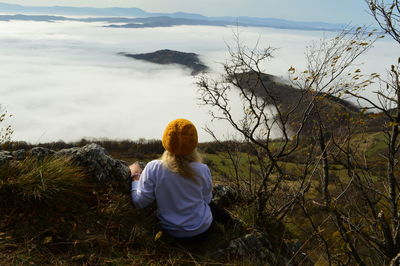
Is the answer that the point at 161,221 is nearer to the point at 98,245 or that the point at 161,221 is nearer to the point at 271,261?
the point at 98,245

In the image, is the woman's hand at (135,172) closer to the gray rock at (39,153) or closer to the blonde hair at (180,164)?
the blonde hair at (180,164)

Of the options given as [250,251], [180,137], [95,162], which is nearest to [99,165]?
[95,162]

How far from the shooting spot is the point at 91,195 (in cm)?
408

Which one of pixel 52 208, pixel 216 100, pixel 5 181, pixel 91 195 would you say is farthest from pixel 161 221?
pixel 216 100

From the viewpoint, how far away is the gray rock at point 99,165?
173 inches

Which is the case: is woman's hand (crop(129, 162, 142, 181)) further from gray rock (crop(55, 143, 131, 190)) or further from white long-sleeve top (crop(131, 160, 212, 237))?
white long-sleeve top (crop(131, 160, 212, 237))

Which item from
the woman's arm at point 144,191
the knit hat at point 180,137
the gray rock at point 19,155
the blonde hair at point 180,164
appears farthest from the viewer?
the gray rock at point 19,155

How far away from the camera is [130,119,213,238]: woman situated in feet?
11.2

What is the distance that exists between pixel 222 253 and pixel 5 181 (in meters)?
2.95

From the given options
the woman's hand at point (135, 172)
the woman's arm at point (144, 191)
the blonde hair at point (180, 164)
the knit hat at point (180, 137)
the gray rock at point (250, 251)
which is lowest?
the gray rock at point (250, 251)

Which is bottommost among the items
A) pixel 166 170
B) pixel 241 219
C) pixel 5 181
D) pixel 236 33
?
pixel 241 219

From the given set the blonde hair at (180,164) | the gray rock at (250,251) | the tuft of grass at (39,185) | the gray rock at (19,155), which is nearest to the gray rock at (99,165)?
the tuft of grass at (39,185)

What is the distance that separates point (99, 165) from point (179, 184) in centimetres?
160

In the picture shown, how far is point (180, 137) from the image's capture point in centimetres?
336
